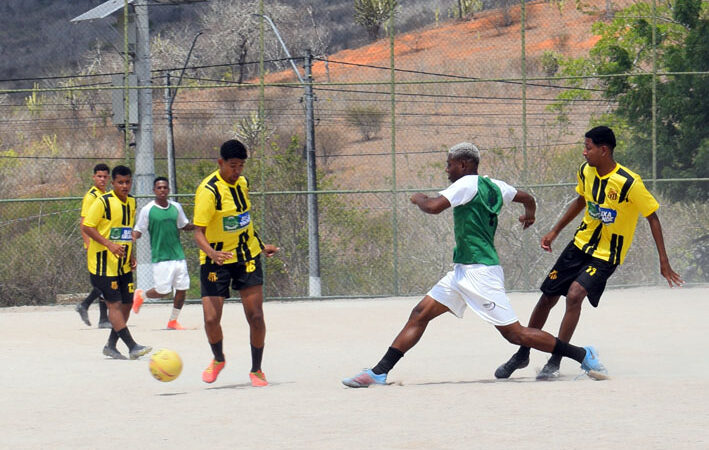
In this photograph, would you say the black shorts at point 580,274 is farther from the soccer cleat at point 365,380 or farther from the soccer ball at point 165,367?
the soccer ball at point 165,367

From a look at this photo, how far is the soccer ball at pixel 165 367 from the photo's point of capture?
8.05 meters

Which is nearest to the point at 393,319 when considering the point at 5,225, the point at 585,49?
the point at 5,225

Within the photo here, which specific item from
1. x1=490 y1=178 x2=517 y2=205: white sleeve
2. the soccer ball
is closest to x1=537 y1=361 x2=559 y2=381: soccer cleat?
x1=490 y1=178 x2=517 y2=205: white sleeve

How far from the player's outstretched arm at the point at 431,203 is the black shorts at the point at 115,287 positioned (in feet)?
12.5

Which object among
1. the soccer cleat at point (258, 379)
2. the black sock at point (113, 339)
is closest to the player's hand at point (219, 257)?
the soccer cleat at point (258, 379)

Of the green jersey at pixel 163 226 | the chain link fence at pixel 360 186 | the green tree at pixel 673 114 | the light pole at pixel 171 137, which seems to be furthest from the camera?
the light pole at pixel 171 137

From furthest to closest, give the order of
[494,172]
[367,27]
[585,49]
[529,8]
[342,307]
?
1. [585,49]
2. [529,8]
3. [367,27]
4. [494,172]
5. [342,307]

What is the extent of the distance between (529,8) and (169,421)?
23667mm

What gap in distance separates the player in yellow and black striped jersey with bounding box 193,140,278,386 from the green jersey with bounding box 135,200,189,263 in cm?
475

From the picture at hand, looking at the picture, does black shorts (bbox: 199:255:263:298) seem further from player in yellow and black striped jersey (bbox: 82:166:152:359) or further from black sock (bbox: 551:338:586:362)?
black sock (bbox: 551:338:586:362)

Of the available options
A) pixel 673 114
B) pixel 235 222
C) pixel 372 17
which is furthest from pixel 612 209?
pixel 372 17

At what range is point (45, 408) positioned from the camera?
7.38m

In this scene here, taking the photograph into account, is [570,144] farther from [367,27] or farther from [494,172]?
[367,27]

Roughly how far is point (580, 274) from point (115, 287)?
14.3 ft
